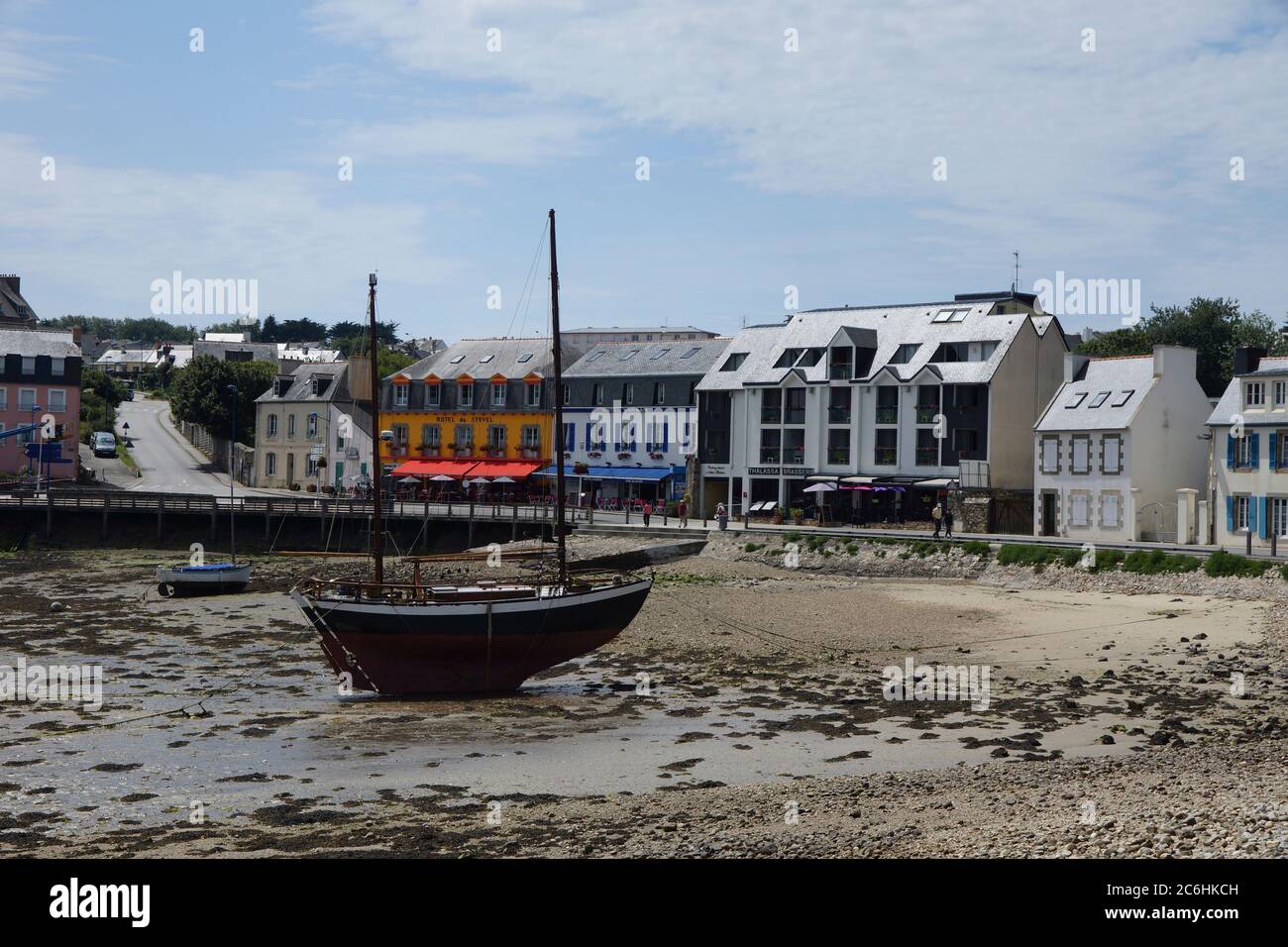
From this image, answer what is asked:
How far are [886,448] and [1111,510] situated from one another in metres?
13.8

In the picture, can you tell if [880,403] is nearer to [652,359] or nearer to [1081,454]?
[1081,454]

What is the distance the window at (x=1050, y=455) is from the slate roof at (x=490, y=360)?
3471 centimetres

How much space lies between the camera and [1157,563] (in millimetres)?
46281

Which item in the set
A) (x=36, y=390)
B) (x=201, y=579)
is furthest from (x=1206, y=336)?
(x=36, y=390)

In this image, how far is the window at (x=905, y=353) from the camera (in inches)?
2633

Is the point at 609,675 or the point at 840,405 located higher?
the point at 840,405

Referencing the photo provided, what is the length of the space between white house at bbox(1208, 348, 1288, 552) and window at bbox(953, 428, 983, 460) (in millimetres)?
12902

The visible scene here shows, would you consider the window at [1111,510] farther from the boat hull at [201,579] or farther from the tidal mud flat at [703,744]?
the boat hull at [201,579]

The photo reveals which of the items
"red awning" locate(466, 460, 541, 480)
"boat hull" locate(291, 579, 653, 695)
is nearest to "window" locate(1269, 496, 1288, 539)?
"boat hull" locate(291, 579, 653, 695)

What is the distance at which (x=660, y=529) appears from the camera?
63344 millimetres

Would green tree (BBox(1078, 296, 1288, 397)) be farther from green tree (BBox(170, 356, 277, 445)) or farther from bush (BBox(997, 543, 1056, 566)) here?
green tree (BBox(170, 356, 277, 445))
